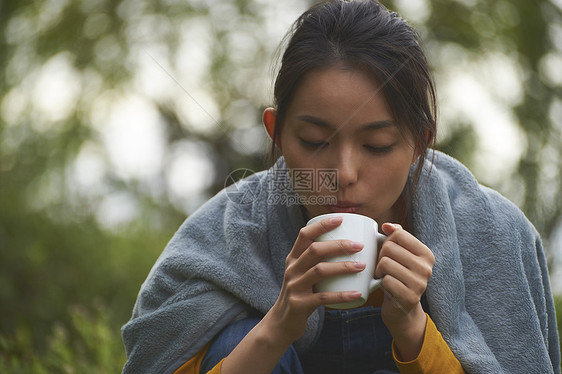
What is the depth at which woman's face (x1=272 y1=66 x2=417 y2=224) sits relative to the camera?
149 centimetres

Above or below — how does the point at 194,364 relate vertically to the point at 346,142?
below

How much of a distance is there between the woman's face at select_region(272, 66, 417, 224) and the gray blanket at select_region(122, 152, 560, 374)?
11.9 inches

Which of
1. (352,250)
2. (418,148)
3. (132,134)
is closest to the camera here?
(352,250)

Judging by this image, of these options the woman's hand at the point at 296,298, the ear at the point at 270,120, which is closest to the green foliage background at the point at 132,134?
the woman's hand at the point at 296,298

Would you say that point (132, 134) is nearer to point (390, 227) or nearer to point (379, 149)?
point (379, 149)

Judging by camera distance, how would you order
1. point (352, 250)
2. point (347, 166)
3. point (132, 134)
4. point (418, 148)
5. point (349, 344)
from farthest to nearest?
1. point (132, 134)
2. point (349, 344)
3. point (418, 148)
4. point (347, 166)
5. point (352, 250)

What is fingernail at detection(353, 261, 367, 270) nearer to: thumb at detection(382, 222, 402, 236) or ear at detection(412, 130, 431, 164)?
thumb at detection(382, 222, 402, 236)

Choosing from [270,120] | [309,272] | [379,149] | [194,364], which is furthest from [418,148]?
[194,364]

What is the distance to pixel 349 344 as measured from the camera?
5.85 feet

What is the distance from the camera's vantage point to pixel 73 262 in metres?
3.96

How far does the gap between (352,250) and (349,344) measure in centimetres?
58

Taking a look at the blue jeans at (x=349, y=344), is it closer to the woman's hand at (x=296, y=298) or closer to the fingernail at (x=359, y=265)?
the woman's hand at (x=296, y=298)

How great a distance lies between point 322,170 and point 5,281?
2859mm

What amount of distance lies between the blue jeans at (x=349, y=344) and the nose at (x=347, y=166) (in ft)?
1.61
